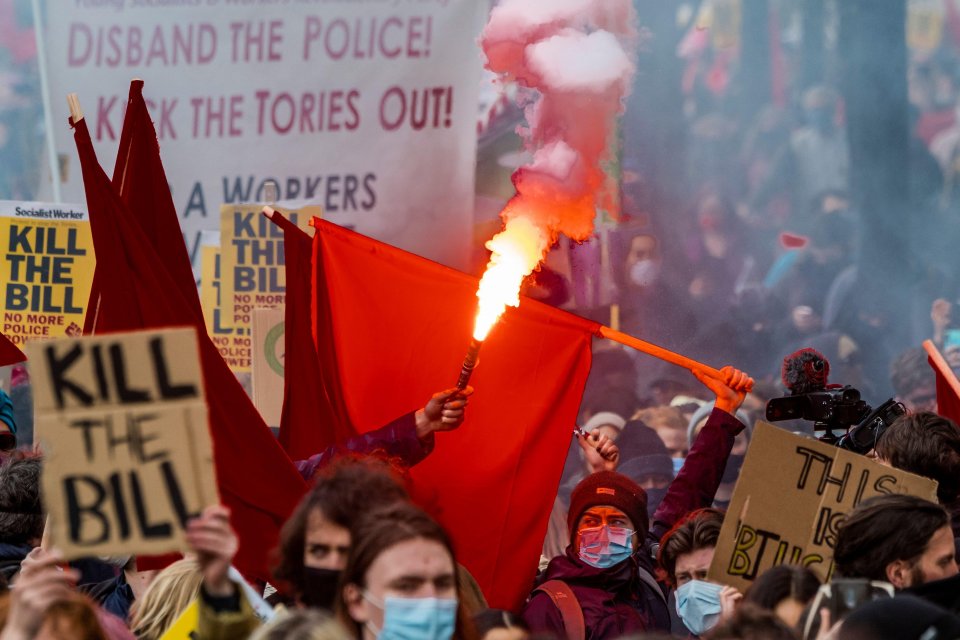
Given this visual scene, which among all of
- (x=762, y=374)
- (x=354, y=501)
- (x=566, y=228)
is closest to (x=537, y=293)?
(x=762, y=374)

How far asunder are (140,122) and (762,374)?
5.46 metres

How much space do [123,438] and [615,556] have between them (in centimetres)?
200

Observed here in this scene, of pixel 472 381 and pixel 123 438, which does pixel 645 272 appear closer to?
pixel 472 381

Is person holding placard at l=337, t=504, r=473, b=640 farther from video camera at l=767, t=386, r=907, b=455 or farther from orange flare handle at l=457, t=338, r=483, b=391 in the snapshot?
video camera at l=767, t=386, r=907, b=455

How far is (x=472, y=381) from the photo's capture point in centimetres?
548

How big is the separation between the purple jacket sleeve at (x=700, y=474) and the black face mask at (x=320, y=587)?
1896 millimetres

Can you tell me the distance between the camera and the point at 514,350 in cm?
554

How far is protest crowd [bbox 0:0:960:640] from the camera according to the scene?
2961 millimetres

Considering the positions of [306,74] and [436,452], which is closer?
[436,452]

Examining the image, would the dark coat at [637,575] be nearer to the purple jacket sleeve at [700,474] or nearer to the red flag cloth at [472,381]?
the purple jacket sleeve at [700,474]

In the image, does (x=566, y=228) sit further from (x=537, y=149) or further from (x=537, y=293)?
(x=537, y=293)

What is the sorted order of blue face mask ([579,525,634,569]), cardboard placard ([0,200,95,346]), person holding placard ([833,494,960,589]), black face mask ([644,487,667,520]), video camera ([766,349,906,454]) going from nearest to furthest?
person holding placard ([833,494,960,589])
blue face mask ([579,525,634,569])
video camera ([766,349,906,454])
black face mask ([644,487,667,520])
cardboard placard ([0,200,95,346])

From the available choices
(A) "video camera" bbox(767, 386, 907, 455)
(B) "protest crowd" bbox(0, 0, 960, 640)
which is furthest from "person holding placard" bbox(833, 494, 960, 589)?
(A) "video camera" bbox(767, 386, 907, 455)

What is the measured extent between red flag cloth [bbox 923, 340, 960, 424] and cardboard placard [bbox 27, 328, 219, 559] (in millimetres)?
3482
